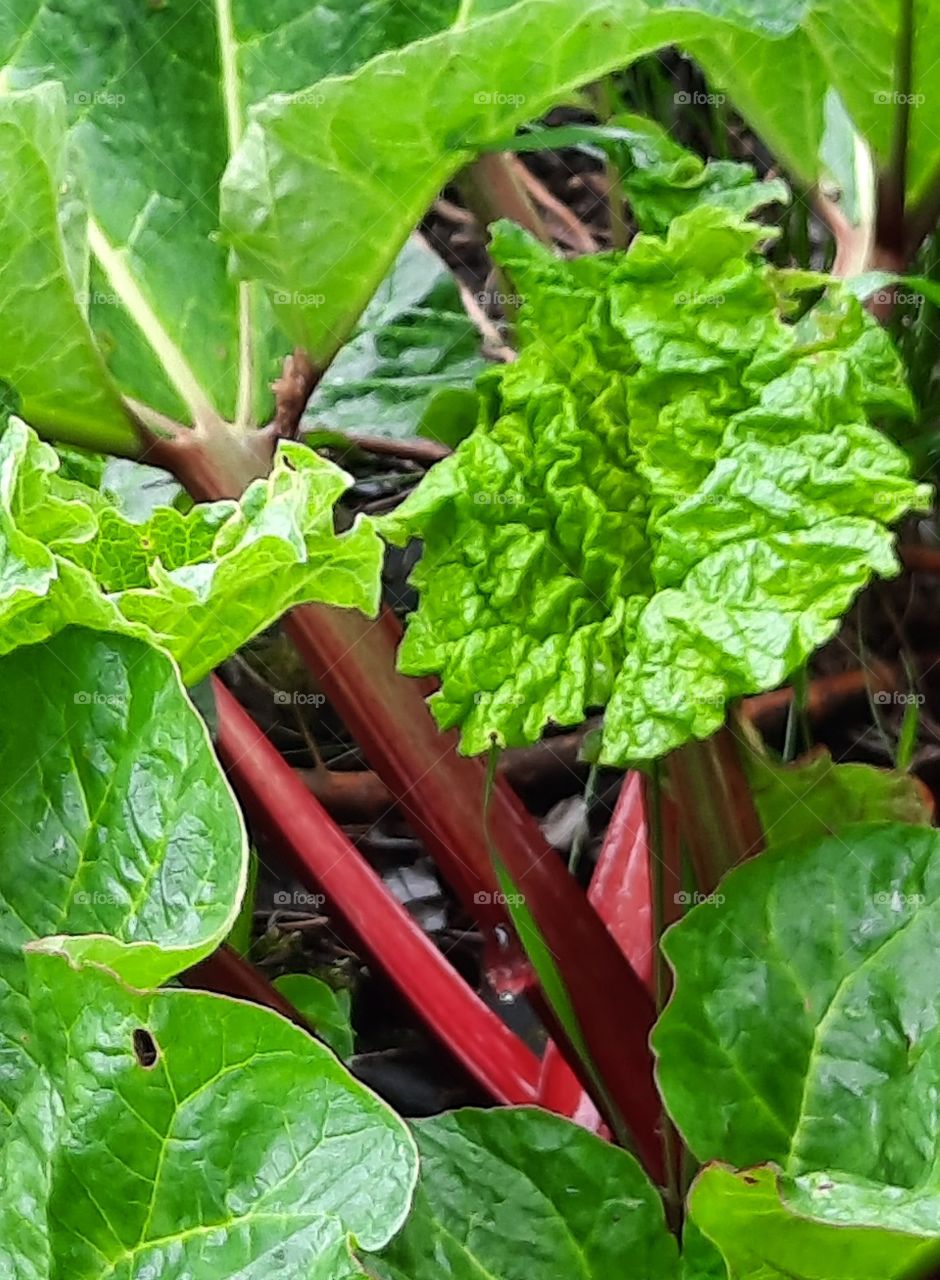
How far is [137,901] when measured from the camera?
1.95 feet

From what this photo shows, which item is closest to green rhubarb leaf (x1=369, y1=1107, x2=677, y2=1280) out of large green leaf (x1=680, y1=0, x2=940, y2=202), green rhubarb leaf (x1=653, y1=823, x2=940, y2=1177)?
green rhubarb leaf (x1=653, y1=823, x2=940, y2=1177)

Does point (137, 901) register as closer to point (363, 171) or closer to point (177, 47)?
point (363, 171)

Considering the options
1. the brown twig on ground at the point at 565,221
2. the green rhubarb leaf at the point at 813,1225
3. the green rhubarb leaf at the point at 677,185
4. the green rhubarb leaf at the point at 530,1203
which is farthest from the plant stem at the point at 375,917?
the brown twig on ground at the point at 565,221

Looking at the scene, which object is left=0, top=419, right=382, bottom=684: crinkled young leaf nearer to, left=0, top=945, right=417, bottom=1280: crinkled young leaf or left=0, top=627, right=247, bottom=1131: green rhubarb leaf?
left=0, top=627, right=247, bottom=1131: green rhubarb leaf

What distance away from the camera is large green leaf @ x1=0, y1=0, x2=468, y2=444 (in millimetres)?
805

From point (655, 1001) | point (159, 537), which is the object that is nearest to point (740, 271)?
point (159, 537)

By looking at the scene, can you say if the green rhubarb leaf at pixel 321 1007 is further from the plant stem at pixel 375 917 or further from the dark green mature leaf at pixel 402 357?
the dark green mature leaf at pixel 402 357

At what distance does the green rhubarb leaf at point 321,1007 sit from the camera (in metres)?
0.85

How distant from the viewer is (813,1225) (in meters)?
0.56

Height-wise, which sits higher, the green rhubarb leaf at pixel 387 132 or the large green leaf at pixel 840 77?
the green rhubarb leaf at pixel 387 132

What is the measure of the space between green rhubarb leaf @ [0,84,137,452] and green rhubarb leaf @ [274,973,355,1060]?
0.35 metres

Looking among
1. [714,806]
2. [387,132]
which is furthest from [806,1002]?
[387,132]

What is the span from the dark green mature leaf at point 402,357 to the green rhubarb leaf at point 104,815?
0.37 meters

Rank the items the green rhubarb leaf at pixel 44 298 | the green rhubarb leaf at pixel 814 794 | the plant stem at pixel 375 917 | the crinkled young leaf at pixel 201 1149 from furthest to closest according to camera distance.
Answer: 1. the plant stem at pixel 375 917
2. the green rhubarb leaf at pixel 814 794
3. the green rhubarb leaf at pixel 44 298
4. the crinkled young leaf at pixel 201 1149
